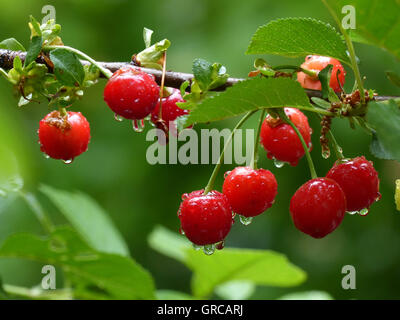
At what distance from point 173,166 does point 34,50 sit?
7.65 ft

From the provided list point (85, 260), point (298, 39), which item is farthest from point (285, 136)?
point (85, 260)

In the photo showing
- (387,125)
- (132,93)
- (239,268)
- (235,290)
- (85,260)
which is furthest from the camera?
(235,290)

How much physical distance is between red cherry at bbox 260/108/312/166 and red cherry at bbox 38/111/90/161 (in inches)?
19.6

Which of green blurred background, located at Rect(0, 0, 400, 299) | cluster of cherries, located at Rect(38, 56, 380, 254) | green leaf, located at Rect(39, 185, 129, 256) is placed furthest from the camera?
green blurred background, located at Rect(0, 0, 400, 299)

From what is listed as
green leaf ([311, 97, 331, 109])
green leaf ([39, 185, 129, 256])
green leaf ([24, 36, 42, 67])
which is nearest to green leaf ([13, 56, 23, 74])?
green leaf ([24, 36, 42, 67])

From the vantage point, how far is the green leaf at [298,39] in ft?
4.07

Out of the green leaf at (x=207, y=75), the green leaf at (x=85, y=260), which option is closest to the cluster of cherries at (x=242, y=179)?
the green leaf at (x=207, y=75)

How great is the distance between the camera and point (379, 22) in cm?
107

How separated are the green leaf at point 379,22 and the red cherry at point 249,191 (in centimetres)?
44

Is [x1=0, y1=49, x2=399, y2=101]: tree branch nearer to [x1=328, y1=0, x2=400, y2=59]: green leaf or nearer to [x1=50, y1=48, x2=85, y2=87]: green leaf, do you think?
[x1=50, y1=48, x2=85, y2=87]: green leaf

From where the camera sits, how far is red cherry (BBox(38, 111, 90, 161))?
144 centimetres

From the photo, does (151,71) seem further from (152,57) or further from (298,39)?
(298,39)

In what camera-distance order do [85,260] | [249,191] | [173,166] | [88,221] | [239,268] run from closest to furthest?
[249,191]
[85,260]
[239,268]
[88,221]
[173,166]
